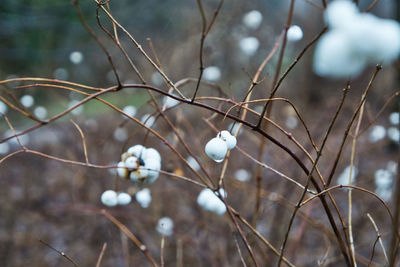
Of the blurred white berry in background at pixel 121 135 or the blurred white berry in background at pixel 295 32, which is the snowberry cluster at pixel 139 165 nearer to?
the blurred white berry in background at pixel 295 32

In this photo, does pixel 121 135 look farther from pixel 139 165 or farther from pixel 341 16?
pixel 341 16

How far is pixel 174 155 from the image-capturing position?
1.93 meters

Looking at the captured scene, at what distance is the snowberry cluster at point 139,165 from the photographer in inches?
31.7

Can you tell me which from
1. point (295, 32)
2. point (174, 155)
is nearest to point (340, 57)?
point (295, 32)

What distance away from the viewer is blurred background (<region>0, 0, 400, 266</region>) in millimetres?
1771

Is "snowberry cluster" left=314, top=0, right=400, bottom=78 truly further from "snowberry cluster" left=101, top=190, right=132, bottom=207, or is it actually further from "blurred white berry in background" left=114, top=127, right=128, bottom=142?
"blurred white berry in background" left=114, top=127, right=128, bottom=142

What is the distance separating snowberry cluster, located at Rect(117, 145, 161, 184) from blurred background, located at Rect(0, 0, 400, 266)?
0.15 feet

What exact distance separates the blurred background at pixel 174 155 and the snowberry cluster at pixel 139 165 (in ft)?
0.15

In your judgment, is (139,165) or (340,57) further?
(139,165)

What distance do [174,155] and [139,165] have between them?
112 cm

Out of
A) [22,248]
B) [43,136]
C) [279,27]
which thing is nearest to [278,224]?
[22,248]

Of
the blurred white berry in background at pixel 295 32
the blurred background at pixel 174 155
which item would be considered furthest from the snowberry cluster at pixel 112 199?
the blurred white berry in background at pixel 295 32

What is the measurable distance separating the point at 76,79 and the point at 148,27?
7.11 feet

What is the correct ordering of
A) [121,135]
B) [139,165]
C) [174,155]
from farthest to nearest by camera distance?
[121,135] → [174,155] → [139,165]
